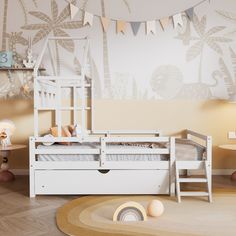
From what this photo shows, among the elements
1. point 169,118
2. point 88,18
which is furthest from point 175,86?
point 88,18

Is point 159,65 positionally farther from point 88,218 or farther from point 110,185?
point 88,218

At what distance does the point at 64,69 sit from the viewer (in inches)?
163

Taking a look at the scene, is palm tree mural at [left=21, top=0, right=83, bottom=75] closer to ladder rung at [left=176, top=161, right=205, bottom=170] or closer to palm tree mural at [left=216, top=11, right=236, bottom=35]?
palm tree mural at [left=216, top=11, right=236, bottom=35]

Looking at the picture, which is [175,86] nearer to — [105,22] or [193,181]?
[105,22]

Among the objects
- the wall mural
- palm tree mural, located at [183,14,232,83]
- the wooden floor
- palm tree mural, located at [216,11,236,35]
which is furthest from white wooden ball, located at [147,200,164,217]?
palm tree mural, located at [216,11,236,35]

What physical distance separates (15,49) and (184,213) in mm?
2694

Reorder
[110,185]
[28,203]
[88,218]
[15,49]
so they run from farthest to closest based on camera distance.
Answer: [15,49] → [110,185] → [28,203] → [88,218]

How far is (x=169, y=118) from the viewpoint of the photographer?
4.21m

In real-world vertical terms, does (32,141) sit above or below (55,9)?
below

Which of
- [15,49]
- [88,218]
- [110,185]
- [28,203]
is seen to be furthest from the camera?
[15,49]

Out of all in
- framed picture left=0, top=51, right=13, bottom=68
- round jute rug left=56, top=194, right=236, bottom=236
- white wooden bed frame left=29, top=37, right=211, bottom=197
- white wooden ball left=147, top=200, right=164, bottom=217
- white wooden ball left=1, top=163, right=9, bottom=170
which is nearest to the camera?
round jute rug left=56, top=194, right=236, bottom=236

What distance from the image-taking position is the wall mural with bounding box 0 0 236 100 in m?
4.08

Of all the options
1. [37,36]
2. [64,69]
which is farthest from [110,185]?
[37,36]

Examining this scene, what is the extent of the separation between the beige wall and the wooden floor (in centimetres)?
60
